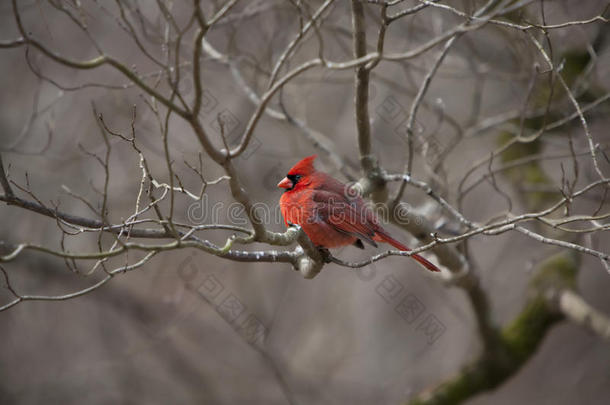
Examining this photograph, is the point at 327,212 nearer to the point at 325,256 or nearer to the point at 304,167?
the point at 304,167

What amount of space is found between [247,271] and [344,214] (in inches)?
134

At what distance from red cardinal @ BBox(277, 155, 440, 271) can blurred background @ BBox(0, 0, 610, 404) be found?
156cm

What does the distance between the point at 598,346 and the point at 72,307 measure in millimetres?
6643

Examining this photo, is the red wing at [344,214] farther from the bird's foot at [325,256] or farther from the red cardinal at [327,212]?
the bird's foot at [325,256]

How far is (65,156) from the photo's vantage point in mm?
5930

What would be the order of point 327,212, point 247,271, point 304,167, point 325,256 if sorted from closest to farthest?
point 325,256, point 327,212, point 304,167, point 247,271

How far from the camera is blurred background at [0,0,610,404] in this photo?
5891 mm

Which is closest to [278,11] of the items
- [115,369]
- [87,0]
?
[87,0]

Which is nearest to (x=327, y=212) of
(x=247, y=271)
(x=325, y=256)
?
(x=325, y=256)

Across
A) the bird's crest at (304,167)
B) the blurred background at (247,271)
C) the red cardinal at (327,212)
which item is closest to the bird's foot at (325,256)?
the red cardinal at (327,212)

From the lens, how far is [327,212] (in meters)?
3.77

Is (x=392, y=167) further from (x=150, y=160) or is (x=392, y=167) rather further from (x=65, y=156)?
(x=65, y=156)

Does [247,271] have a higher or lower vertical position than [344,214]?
higher

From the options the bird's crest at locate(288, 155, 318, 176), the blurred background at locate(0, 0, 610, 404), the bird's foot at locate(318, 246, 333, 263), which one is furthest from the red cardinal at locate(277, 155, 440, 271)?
the blurred background at locate(0, 0, 610, 404)
